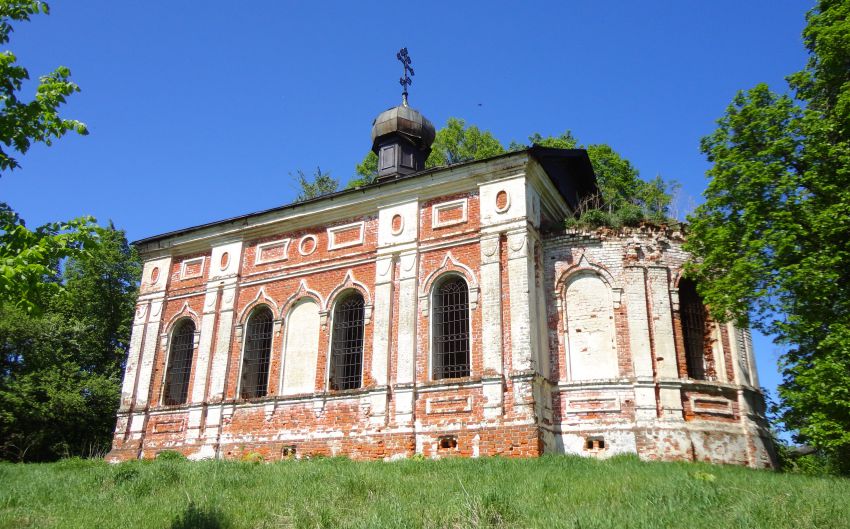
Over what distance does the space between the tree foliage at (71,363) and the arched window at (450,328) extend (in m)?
12.1

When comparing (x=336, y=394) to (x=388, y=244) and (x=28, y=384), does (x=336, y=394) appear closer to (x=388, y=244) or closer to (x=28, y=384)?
(x=388, y=244)

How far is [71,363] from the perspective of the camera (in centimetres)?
2539

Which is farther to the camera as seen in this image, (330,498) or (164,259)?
(164,259)

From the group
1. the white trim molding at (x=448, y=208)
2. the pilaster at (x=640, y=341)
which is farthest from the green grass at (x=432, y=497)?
the white trim molding at (x=448, y=208)

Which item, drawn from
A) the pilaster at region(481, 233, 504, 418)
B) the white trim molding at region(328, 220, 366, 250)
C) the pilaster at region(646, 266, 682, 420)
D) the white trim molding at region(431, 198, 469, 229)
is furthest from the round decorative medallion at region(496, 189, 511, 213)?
the white trim molding at region(328, 220, 366, 250)

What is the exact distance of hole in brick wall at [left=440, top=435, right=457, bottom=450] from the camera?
14023 millimetres

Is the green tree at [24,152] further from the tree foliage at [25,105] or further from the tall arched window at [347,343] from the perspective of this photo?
the tall arched window at [347,343]

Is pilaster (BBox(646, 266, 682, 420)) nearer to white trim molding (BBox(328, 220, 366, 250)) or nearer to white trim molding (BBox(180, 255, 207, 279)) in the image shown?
white trim molding (BBox(328, 220, 366, 250))

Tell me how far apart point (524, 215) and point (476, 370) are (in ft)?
12.3

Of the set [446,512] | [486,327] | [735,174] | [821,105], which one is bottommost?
[446,512]

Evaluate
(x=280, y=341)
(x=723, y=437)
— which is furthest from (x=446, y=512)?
(x=280, y=341)

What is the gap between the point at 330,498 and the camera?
876 cm

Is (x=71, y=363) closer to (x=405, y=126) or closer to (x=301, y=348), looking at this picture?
(x=301, y=348)

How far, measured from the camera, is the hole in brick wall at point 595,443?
13695 mm
